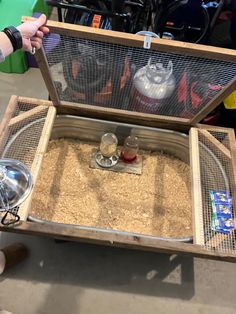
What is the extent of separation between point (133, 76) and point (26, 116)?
0.50 m

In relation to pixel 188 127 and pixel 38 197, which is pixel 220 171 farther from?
pixel 38 197

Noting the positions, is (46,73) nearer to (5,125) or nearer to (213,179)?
(5,125)

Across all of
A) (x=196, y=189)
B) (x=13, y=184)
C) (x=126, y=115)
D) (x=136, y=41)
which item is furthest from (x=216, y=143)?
(x=13, y=184)

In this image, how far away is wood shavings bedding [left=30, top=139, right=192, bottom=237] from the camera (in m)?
1.38

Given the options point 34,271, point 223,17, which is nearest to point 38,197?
point 34,271

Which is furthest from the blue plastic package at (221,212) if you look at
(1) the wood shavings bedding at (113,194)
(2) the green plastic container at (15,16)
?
(2) the green plastic container at (15,16)

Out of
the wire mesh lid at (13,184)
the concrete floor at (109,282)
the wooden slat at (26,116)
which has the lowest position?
the concrete floor at (109,282)

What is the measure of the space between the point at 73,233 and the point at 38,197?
423mm

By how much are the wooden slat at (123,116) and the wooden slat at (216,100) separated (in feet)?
0.18

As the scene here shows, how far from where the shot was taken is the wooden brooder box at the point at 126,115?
1022 millimetres

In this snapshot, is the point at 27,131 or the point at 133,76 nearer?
the point at 133,76

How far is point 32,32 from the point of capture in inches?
32.4

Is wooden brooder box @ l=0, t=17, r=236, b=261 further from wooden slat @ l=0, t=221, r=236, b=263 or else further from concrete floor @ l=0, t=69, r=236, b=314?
concrete floor @ l=0, t=69, r=236, b=314

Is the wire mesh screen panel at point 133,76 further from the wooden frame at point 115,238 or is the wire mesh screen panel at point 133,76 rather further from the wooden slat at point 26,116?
the wooden frame at point 115,238
